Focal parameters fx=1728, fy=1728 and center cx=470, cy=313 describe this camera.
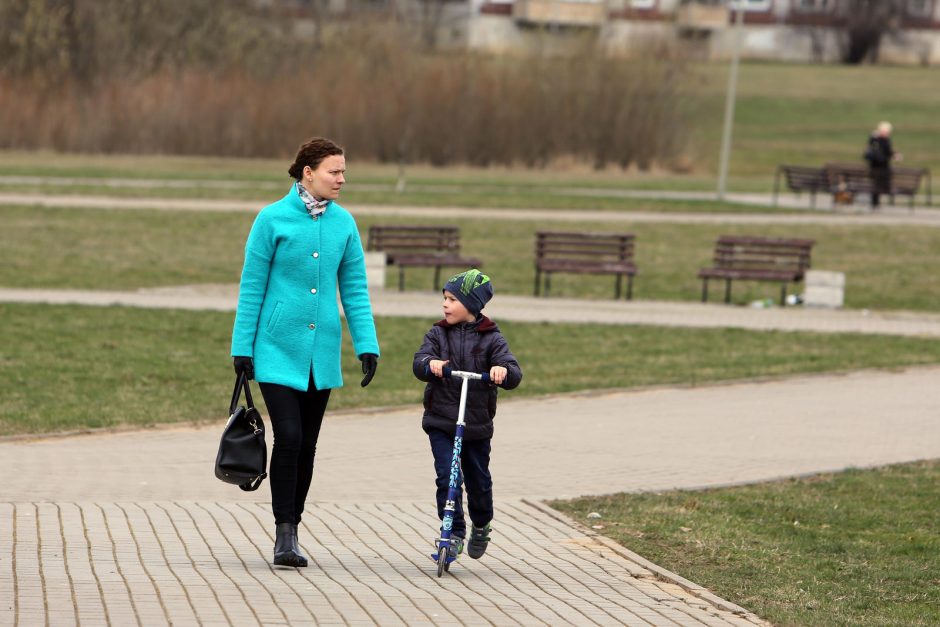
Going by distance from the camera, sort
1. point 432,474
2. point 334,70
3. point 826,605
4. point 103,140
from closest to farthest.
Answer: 1. point 826,605
2. point 432,474
3. point 103,140
4. point 334,70

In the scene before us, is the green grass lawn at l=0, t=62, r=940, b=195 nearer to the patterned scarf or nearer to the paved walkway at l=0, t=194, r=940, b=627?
the paved walkway at l=0, t=194, r=940, b=627

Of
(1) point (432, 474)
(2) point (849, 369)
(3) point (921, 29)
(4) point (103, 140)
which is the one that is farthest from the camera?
(3) point (921, 29)

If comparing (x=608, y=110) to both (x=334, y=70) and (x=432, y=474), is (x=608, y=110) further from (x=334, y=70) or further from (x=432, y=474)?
(x=432, y=474)

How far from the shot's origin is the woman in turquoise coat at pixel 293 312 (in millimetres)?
7035

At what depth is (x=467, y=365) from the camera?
23.6 ft

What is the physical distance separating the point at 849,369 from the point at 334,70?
1346 inches

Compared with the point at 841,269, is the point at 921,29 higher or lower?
higher

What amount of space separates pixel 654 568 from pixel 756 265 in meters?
14.0

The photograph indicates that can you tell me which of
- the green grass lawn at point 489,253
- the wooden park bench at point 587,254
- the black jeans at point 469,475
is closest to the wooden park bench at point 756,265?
the green grass lawn at point 489,253

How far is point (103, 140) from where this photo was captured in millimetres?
44375

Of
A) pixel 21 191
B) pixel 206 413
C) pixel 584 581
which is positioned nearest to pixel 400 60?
pixel 21 191

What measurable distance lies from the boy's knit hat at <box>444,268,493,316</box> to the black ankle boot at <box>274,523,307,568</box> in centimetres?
116

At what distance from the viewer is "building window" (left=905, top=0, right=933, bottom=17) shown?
91.8m

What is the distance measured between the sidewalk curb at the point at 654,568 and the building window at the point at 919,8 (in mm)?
87308
